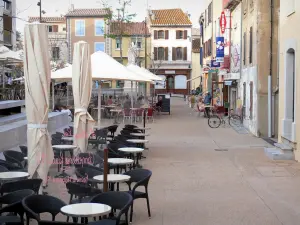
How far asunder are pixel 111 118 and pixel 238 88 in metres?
7.58

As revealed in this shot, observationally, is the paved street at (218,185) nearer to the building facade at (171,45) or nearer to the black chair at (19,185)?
the black chair at (19,185)

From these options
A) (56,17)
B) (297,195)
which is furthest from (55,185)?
(56,17)

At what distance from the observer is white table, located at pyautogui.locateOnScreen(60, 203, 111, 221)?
→ 258 inches

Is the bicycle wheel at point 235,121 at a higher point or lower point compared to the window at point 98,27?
lower

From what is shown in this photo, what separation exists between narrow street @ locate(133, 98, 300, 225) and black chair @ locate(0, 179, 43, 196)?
1.83 m

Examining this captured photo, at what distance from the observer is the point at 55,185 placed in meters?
11.4

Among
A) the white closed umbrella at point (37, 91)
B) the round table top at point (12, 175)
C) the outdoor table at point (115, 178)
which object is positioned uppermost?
the white closed umbrella at point (37, 91)

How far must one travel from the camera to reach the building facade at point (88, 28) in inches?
2773

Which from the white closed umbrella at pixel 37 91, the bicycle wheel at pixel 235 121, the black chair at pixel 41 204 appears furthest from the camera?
the bicycle wheel at pixel 235 121

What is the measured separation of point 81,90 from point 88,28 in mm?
58575

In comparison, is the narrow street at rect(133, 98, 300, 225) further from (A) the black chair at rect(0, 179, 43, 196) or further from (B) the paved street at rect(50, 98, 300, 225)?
(A) the black chair at rect(0, 179, 43, 196)

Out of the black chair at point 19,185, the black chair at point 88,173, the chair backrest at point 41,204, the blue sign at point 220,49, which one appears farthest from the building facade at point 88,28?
the chair backrest at point 41,204

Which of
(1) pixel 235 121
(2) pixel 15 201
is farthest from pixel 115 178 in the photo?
(1) pixel 235 121

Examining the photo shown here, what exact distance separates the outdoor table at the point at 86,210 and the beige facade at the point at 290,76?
9912 mm
